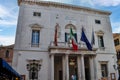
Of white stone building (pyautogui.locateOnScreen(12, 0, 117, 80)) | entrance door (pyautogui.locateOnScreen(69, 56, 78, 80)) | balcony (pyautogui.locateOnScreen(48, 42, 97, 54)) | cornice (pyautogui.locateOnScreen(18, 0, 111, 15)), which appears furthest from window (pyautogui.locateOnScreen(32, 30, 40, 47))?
entrance door (pyautogui.locateOnScreen(69, 56, 78, 80))

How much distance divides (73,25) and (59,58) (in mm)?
5200

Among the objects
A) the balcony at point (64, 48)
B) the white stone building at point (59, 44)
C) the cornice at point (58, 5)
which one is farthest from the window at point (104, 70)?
the cornice at point (58, 5)

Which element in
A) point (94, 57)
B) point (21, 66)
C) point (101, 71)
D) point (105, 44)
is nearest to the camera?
point (21, 66)

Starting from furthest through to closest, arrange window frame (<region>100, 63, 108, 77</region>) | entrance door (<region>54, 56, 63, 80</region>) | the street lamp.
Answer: window frame (<region>100, 63, 108, 77</region>) < entrance door (<region>54, 56, 63, 80</region>) < the street lamp

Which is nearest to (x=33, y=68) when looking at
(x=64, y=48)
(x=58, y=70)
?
(x=58, y=70)

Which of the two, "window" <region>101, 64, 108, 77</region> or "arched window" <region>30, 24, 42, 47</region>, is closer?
"arched window" <region>30, 24, 42, 47</region>

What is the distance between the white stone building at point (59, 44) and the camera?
18.6 meters

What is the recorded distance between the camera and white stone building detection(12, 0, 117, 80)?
1856 centimetres

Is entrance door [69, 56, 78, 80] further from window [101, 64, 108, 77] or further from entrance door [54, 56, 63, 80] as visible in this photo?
window [101, 64, 108, 77]

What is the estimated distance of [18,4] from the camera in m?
21.8

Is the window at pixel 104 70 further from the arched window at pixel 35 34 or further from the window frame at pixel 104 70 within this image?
the arched window at pixel 35 34

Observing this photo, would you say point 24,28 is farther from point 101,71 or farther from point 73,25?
point 101,71

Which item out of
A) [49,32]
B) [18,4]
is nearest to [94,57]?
[49,32]

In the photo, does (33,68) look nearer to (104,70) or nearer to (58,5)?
(58,5)
